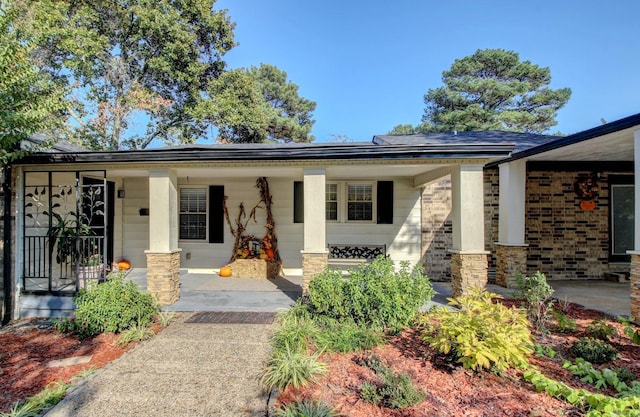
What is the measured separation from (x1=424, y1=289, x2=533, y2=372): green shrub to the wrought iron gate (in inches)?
228

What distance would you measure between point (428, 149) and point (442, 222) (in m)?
3.75

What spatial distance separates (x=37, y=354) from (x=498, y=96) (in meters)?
25.5

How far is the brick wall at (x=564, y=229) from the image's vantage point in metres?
8.51

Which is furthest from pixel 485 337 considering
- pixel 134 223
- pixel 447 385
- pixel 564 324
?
pixel 134 223

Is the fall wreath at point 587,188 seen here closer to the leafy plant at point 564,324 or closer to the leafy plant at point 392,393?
the leafy plant at point 564,324

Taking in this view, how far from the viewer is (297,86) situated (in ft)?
84.0

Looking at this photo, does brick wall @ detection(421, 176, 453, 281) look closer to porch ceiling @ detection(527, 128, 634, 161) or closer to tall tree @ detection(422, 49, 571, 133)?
porch ceiling @ detection(527, 128, 634, 161)

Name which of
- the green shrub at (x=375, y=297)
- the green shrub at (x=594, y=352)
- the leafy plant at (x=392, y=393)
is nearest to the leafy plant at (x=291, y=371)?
the leafy plant at (x=392, y=393)

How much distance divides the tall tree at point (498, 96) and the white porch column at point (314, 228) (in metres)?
19.6

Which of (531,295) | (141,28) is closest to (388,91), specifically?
(141,28)

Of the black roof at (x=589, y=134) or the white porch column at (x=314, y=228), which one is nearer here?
the black roof at (x=589, y=134)

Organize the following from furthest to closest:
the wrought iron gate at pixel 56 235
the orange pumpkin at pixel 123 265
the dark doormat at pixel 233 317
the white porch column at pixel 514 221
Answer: the orange pumpkin at pixel 123 265, the white porch column at pixel 514 221, the wrought iron gate at pixel 56 235, the dark doormat at pixel 233 317

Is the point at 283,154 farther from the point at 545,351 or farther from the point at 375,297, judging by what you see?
the point at 545,351

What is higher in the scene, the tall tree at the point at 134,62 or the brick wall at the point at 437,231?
the tall tree at the point at 134,62
